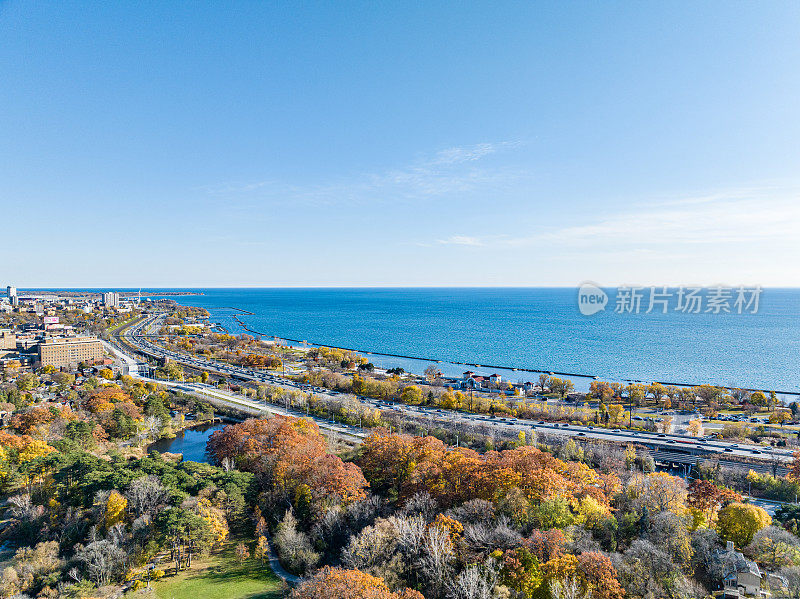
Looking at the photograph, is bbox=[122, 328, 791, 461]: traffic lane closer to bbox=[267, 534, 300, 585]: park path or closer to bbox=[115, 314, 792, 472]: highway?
bbox=[115, 314, 792, 472]: highway

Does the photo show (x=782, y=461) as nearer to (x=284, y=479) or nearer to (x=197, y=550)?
(x=284, y=479)

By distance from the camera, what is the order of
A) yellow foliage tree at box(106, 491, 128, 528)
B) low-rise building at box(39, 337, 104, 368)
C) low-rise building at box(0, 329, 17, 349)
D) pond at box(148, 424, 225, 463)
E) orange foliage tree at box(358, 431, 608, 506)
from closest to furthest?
orange foliage tree at box(358, 431, 608, 506)
yellow foliage tree at box(106, 491, 128, 528)
pond at box(148, 424, 225, 463)
low-rise building at box(39, 337, 104, 368)
low-rise building at box(0, 329, 17, 349)

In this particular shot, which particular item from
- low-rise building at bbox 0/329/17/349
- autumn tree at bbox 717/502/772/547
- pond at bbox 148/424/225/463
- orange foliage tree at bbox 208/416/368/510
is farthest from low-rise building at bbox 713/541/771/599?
low-rise building at bbox 0/329/17/349

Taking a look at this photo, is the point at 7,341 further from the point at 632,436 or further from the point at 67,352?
the point at 632,436

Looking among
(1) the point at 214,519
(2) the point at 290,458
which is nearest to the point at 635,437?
(2) the point at 290,458

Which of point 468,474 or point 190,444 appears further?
point 190,444

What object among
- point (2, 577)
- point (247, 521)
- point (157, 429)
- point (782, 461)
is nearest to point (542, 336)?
point (782, 461)
